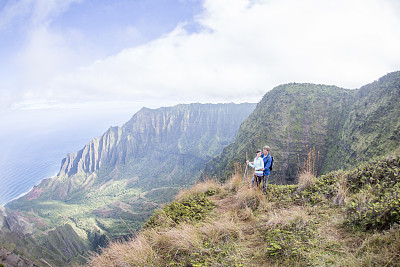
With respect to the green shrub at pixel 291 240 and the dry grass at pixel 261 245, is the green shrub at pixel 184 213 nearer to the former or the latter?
→ the dry grass at pixel 261 245

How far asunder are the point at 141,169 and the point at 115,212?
9323cm

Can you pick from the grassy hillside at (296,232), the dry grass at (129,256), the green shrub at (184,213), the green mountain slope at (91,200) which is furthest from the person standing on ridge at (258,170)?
the green mountain slope at (91,200)

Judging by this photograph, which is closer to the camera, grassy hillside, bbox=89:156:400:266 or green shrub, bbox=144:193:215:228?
grassy hillside, bbox=89:156:400:266

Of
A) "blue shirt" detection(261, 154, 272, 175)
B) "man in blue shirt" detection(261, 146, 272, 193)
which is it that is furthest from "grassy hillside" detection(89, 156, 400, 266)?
"blue shirt" detection(261, 154, 272, 175)

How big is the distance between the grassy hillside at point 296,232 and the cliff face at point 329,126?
30.9 metres

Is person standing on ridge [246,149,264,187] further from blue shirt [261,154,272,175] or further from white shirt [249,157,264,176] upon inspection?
blue shirt [261,154,272,175]

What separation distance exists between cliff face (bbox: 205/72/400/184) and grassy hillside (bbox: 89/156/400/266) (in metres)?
30.9

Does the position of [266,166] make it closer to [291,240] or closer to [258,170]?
[258,170]

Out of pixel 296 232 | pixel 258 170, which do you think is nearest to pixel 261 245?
pixel 296 232

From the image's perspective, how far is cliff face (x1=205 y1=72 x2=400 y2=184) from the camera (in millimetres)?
35188

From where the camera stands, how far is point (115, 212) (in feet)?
336

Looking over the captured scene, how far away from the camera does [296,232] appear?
3350 mm

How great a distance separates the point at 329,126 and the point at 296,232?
209 ft

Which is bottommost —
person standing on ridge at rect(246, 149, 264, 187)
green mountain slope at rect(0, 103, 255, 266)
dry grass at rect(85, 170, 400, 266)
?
green mountain slope at rect(0, 103, 255, 266)
